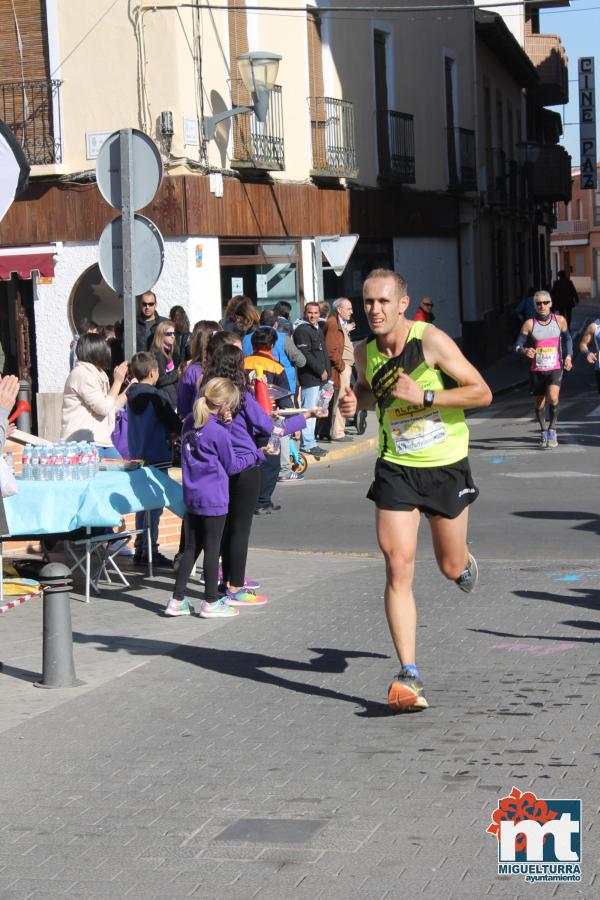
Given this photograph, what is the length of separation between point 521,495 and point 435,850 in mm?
9474

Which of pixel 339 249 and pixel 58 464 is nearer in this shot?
pixel 58 464

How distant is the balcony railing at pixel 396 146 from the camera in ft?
91.7

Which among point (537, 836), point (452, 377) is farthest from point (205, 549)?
point (537, 836)

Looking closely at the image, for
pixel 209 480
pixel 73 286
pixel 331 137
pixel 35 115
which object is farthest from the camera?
pixel 331 137

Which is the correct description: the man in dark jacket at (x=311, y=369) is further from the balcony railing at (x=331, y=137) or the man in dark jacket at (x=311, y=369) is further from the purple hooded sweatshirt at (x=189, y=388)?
the purple hooded sweatshirt at (x=189, y=388)

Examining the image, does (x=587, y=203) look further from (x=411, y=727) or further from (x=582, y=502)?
(x=411, y=727)

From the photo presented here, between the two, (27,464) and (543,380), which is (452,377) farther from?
(543,380)

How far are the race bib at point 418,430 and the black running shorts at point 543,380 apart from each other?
11.6 metres

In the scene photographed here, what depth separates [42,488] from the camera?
Result: 921cm

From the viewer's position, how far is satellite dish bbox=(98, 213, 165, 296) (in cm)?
1141

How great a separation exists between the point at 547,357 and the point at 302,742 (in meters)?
12.5

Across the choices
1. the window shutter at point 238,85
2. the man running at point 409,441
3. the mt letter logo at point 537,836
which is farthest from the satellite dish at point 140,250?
the window shutter at point 238,85

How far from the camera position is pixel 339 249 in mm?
21969

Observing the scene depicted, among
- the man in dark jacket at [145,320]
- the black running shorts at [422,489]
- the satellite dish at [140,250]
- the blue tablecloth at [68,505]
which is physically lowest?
the blue tablecloth at [68,505]
